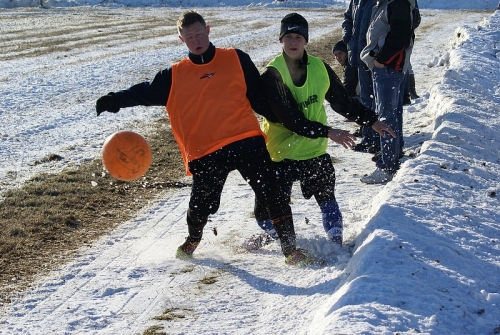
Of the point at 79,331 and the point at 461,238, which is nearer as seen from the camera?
the point at 79,331

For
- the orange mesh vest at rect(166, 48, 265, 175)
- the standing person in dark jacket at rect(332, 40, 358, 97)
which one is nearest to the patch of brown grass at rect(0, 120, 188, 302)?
the orange mesh vest at rect(166, 48, 265, 175)

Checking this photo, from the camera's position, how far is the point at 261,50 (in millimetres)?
17359

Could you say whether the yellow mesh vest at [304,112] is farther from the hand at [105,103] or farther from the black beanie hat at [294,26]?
the hand at [105,103]

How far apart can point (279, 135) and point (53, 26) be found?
24.2 metres

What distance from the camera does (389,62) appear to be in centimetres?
587

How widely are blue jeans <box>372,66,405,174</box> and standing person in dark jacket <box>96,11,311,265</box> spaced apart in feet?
6.05

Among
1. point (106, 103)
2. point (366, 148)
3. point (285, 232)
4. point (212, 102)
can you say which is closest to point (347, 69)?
point (366, 148)

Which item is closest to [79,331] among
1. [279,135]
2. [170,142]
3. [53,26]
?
[279,135]

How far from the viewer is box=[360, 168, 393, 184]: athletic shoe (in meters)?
6.23

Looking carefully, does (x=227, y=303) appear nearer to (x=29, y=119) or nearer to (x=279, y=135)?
(x=279, y=135)

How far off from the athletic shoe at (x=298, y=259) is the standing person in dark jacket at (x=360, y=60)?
323 centimetres

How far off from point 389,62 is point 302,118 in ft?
5.52

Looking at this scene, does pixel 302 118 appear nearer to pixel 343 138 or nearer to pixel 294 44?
pixel 343 138

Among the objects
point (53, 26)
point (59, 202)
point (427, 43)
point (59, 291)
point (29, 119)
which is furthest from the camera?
point (53, 26)
